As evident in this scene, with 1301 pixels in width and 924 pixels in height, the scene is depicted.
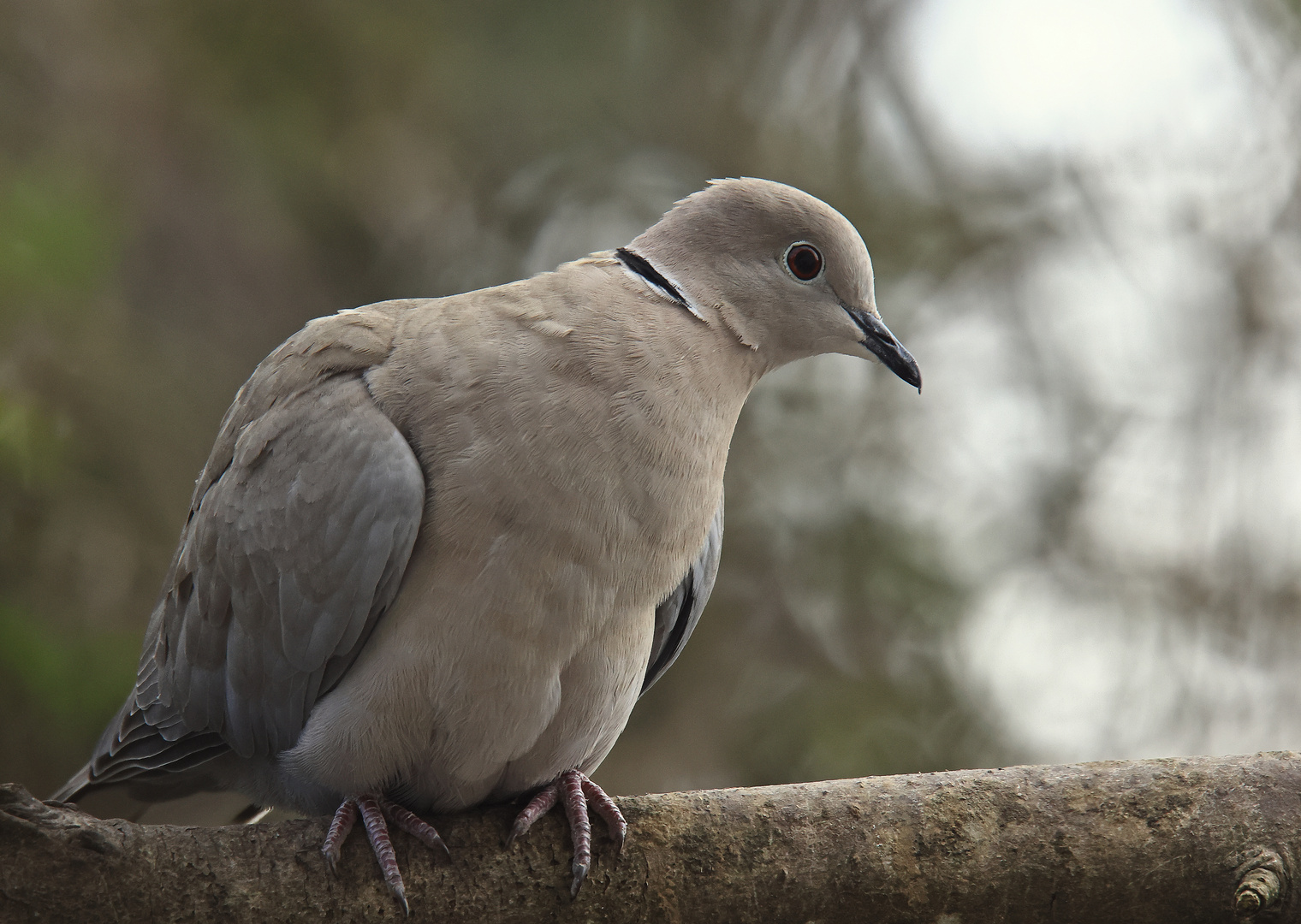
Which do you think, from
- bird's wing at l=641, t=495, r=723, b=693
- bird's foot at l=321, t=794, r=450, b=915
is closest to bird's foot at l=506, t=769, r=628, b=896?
bird's foot at l=321, t=794, r=450, b=915

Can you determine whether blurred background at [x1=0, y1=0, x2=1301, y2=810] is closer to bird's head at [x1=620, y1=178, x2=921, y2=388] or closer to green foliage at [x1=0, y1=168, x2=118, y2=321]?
green foliage at [x1=0, y1=168, x2=118, y2=321]

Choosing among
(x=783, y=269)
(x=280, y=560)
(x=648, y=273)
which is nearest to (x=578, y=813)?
(x=280, y=560)

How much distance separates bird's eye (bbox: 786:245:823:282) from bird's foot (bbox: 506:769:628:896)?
126cm

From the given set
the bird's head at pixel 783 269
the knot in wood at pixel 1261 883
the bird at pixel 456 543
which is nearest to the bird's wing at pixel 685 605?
the bird at pixel 456 543

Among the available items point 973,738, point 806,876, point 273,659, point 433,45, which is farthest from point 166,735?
point 433,45

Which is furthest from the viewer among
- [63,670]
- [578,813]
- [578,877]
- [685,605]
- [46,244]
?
[46,244]

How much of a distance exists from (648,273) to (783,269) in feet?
1.08

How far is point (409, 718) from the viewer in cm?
210

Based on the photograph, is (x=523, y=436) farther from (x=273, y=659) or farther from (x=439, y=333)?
(x=273, y=659)

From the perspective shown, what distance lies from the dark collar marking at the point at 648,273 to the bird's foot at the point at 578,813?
3.50 ft

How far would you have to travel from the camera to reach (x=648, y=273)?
2.52 metres

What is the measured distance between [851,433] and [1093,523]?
1254 millimetres

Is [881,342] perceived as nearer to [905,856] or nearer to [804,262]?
[804,262]

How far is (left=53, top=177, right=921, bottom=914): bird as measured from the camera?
208 cm
